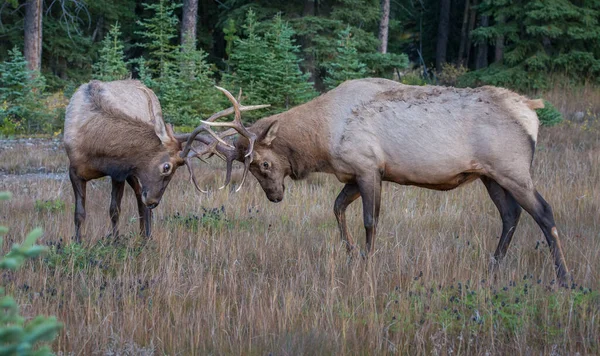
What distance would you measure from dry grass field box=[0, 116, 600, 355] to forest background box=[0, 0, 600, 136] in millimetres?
6844

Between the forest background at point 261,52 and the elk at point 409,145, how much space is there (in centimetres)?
A: 795

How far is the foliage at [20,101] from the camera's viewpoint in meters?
15.9

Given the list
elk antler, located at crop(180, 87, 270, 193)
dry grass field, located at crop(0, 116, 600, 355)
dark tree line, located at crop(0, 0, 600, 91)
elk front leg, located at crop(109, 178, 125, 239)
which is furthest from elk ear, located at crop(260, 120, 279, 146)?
dark tree line, located at crop(0, 0, 600, 91)

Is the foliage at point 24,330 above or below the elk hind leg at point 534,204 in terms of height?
above

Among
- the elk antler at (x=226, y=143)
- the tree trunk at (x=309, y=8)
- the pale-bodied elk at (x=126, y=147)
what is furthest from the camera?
the tree trunk at (x=309, y=8)

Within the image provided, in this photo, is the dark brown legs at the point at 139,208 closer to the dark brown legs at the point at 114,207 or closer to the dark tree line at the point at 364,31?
the dark brown legs at the point at 114,207

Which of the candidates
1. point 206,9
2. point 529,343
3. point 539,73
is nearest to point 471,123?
point 529,343

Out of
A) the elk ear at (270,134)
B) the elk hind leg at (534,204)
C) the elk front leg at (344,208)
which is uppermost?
the elk ear at (270,134)

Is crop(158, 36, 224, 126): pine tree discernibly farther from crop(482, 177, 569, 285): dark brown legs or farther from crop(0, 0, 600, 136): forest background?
crop(482, 177, 569, 285): dark brown legs

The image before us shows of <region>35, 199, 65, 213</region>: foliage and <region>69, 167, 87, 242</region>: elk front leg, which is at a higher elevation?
<region>69, 167, 87, 242</region>: elk front leg

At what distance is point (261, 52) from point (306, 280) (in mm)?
11336

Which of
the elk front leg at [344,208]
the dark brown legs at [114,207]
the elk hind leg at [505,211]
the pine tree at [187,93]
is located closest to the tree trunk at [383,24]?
the pine tree at [187,93]

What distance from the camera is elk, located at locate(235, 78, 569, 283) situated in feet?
21.4

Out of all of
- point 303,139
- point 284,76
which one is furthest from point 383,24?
point 303,139
